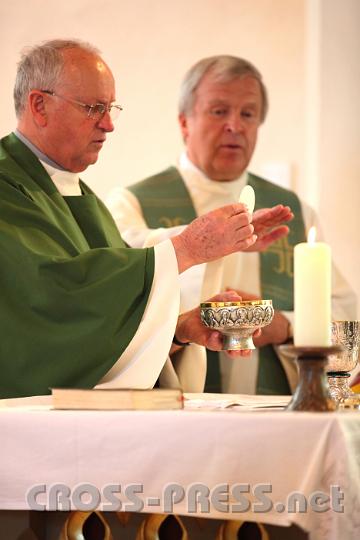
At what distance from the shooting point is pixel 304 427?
201 cm

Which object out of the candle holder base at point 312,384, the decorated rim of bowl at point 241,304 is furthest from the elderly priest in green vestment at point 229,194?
the candle holder base at point 312,384

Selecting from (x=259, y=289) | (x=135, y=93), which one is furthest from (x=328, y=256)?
(x=135, y=93)

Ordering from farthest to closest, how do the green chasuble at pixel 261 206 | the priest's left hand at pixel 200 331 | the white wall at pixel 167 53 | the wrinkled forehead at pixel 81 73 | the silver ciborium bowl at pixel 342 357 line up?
the white wall at pixel 167 53, the green chasuble at pixel 261 206, the wrinkled forehead at pixel 81 73, the priest's left hand at pixel 200 331, the silver ciborium bowl at pixel 342 357

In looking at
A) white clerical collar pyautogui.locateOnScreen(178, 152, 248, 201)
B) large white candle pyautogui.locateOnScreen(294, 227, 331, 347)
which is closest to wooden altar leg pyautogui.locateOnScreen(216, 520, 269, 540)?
large white candle pyautogui.locateOnScreen(294, 227, 331, 347)

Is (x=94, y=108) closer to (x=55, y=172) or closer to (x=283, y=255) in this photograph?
(x=55, y=172)

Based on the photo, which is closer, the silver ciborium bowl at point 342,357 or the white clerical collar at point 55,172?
the silver ciborium bowl at point 342,357

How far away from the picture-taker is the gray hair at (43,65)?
3789 mm

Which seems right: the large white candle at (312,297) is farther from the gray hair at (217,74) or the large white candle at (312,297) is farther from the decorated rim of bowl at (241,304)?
the gray hair at (217,74)

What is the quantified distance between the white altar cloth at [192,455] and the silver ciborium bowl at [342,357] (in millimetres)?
692

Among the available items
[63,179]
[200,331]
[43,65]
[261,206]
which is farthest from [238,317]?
[261,206]

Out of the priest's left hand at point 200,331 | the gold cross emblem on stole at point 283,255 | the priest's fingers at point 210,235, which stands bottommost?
the priest's left hand at point 200,331

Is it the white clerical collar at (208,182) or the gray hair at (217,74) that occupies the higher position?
the gray hair at (217,74)

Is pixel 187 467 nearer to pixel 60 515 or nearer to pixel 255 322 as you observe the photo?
pixel 60 515

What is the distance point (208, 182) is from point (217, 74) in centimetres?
58
